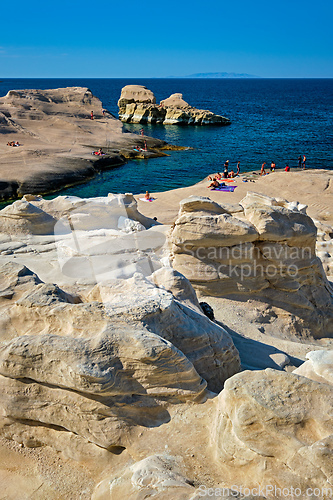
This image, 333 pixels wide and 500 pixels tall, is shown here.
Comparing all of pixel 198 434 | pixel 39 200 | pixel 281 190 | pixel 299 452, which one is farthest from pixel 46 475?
pixel 281 190

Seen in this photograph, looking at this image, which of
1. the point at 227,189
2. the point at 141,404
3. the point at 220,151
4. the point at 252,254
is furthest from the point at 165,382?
the point at 220,151

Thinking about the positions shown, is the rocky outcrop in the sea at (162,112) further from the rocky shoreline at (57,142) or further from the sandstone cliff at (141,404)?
the sandstone cliff at (141,404)

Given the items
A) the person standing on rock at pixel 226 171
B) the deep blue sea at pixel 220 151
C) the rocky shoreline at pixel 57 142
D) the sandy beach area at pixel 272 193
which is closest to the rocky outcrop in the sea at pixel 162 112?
the deep blue sea at pixel 220 151

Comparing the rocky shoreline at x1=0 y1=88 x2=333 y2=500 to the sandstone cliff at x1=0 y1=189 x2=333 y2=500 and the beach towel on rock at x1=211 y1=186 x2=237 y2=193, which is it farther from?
the beach towel on rock at x1=211 y1=186 x2=237 y2=193

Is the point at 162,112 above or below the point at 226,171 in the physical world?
above

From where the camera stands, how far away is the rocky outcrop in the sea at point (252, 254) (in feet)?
29.1

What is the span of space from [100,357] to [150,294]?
4.08ft

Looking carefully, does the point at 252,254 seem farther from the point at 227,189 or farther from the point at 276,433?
the point at 227,189

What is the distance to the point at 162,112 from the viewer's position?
64750 mm

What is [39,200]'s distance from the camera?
13.5m

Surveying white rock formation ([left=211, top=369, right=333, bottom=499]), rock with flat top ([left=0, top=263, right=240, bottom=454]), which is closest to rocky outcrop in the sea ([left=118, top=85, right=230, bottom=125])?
rock with flat top ([left=0, top=263, right=240, bottom=454])

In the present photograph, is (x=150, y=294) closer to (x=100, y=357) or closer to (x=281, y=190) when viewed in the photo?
(x=100, y=357)

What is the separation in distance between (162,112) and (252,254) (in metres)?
60.4

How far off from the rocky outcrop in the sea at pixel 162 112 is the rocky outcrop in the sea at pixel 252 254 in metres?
58.0
